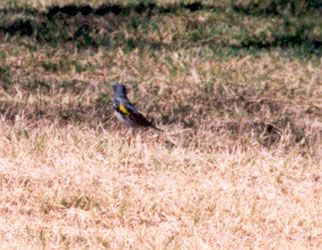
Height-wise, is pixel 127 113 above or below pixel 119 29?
above

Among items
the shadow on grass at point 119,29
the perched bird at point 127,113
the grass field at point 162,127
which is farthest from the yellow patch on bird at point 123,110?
the shadow on grass at point 119,29

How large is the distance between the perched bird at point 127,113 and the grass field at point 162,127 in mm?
93

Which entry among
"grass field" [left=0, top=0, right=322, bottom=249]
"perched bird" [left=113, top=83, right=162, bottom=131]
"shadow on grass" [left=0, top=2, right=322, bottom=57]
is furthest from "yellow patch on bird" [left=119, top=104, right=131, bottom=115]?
"shadow on grass" [left=0, top=2, right=322, bottom=57]

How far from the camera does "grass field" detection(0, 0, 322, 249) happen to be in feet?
14.5

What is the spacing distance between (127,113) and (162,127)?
355mm

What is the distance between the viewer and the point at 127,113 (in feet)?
19.7

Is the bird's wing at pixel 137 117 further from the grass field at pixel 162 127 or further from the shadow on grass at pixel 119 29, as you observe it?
the shadow on grass at pixel 119 29

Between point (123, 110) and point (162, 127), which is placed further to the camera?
point (162, 127)

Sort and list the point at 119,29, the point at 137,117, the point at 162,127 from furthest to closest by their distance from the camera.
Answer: the point at 119,29
the point at 162,127
the point at 137,117

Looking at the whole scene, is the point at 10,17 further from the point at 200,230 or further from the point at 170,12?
the point at 200,230

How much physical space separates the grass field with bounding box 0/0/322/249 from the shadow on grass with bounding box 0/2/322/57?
27mm

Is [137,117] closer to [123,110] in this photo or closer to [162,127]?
[123,110]

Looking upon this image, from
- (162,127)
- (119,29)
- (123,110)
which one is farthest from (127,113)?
(119,29)

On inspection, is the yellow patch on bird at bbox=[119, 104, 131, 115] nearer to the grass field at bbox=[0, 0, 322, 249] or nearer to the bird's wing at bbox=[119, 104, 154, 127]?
the bird's wing at bbox=[119, 104, 154, 127]
